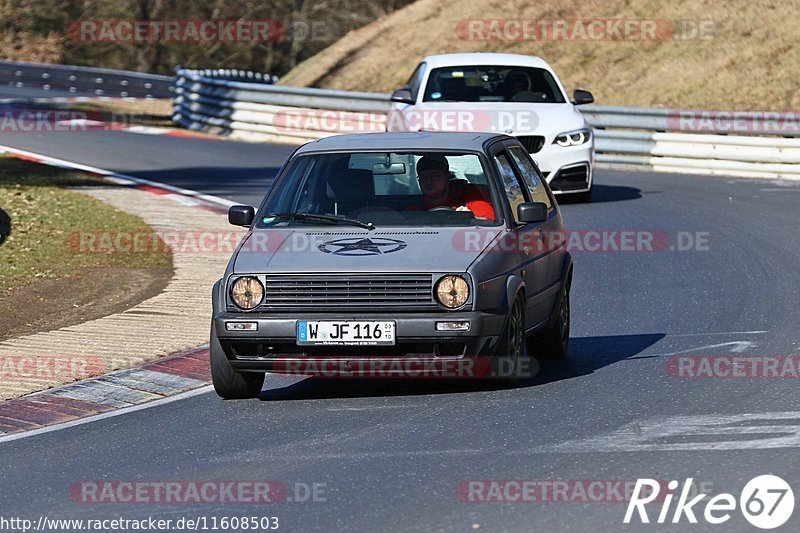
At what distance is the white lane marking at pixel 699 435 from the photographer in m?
7.38

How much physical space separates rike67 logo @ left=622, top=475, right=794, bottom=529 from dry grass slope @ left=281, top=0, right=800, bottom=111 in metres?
22.6

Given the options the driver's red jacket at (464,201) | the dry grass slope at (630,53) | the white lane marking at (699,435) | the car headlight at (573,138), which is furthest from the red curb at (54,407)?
the dry grass slope at (630,53)

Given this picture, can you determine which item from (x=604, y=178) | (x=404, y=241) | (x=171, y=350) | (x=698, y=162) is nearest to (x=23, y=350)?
(x=171, y=350)

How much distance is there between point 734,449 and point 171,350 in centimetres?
461

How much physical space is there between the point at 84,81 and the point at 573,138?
27.9m

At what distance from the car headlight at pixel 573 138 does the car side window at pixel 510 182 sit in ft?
29.0

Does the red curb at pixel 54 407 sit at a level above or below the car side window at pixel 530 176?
below

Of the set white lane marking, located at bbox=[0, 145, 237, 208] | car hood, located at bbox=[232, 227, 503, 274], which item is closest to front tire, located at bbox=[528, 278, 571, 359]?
car hood, located at bbox=[232, 227, 503, 274]

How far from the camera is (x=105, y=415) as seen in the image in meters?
8.94

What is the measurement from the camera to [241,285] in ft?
28.4

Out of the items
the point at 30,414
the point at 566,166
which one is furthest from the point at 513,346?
the point at 566,166

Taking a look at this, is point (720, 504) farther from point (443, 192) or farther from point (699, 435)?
point (443, 192)

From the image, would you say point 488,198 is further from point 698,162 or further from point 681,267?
point 698,162

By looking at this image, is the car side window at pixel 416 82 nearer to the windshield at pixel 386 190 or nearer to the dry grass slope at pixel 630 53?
the windshield at pixel 386 190
